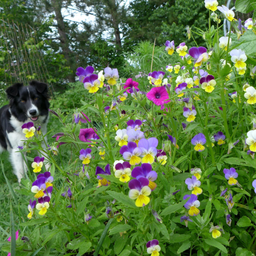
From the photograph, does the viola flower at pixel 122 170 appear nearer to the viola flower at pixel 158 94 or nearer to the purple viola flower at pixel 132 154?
the purple viola flower at pixel 132 154

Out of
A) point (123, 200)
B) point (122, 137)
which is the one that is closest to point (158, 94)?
point (122, 137)

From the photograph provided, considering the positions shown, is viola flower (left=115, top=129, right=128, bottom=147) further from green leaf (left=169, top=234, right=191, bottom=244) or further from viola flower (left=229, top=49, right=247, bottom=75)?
viola flower (left=229, top=49, right=247, bottom=75)

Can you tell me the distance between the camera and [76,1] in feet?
43.9

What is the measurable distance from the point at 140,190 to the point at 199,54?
71 centimetres

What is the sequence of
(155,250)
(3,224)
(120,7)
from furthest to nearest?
(120,7) < (3,224) < (155,250)

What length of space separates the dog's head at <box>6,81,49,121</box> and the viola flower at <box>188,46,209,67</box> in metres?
2.88

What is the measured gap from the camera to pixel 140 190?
29.2 inches

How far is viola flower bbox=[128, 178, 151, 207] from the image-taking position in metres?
0.72

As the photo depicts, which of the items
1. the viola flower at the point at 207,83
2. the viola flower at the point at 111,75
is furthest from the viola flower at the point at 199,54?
the viola flower at the point at 111,75

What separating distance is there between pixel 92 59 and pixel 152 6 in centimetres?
520

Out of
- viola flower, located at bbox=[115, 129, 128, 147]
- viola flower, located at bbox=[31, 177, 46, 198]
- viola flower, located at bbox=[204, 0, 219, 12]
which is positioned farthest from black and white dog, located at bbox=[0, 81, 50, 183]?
viola flower, located at bbox=[204, 0, 219, 12]

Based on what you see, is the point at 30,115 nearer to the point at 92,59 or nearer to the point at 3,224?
the point at 3,224

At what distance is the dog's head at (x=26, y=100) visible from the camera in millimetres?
3543

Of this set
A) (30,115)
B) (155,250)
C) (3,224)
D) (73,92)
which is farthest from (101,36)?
(155,250)
